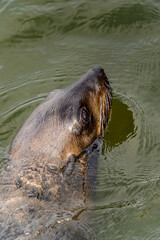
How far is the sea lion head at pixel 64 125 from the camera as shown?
4.29 metres

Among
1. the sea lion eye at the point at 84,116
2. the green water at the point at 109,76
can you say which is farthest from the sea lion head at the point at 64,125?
the green water at the point at 109,76

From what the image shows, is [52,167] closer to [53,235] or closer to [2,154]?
[53,235]

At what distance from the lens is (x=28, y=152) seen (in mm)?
4266

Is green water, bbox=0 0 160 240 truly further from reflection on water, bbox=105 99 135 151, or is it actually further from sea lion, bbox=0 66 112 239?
sea lion, bbox=0 66 112 239

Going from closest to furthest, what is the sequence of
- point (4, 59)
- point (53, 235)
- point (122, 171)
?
point (53, 235) → point (122, 171) → point (4, 59)

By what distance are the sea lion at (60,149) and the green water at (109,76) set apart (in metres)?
0.34

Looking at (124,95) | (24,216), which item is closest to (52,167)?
(24,216)

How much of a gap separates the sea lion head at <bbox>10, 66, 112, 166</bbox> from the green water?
0.53 meters

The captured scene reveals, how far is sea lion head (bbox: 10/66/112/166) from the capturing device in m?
4.29

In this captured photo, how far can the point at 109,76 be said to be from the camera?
6316 mm

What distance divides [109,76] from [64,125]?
2.17 metres

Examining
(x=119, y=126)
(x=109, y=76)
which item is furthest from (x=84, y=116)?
(x=109, y=76)

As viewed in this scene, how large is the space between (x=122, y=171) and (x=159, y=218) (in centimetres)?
85

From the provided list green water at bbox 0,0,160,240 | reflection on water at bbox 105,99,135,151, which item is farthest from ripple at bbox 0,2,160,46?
reflection on water at bbox 105,99,135,151
